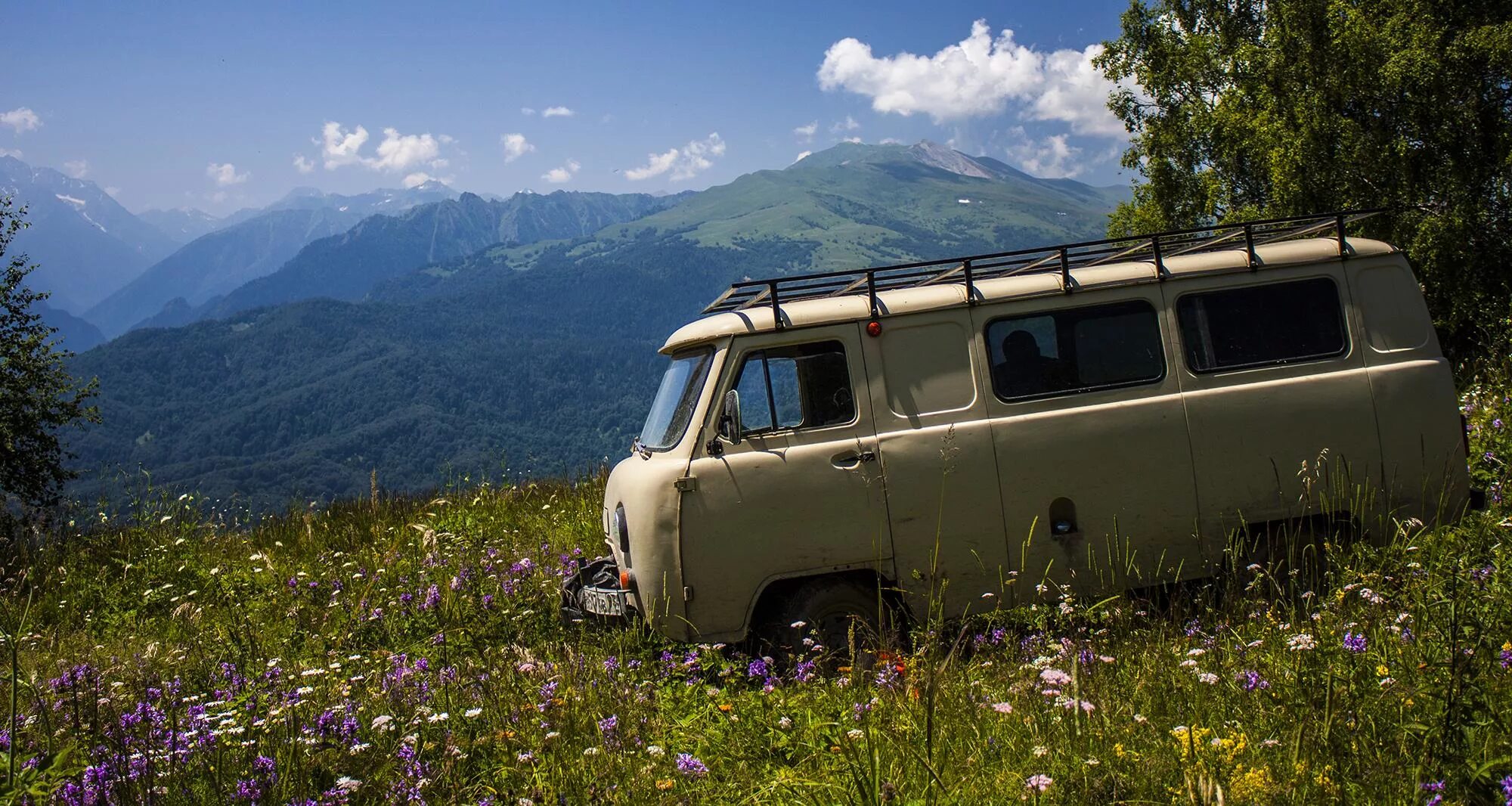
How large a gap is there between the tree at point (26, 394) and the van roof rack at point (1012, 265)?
3062 centimetres

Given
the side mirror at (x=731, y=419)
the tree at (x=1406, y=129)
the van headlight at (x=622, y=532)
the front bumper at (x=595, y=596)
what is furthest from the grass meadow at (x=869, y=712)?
the tree at (x=1406, y=129)

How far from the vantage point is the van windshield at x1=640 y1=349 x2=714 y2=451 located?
5.88m

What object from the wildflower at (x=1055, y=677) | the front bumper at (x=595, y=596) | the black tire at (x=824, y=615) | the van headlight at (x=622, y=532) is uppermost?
the van headlight at (x=622, y=532)

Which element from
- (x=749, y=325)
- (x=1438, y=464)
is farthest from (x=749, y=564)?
(x=1438, y=464)

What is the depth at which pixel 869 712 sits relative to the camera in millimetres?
3631

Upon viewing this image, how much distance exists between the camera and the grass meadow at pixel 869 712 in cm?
266

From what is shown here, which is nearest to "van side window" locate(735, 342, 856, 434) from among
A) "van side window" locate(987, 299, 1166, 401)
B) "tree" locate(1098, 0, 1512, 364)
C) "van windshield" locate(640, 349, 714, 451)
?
"van windshield" locate(640, 349, 714, 451)

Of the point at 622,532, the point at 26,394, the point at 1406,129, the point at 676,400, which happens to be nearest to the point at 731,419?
the point at 676,400

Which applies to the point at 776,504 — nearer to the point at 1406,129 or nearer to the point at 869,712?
the point at 869,712

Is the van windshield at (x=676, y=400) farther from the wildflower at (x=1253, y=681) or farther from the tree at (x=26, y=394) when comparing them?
the tree at (x=26, y=394)

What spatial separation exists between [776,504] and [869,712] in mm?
2002

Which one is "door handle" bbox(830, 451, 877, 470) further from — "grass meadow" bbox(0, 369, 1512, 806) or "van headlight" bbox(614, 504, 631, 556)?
"van headlight" bbox(614, 504, 631, 556)

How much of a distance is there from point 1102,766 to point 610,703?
2.16 meters

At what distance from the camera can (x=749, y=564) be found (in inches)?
216
